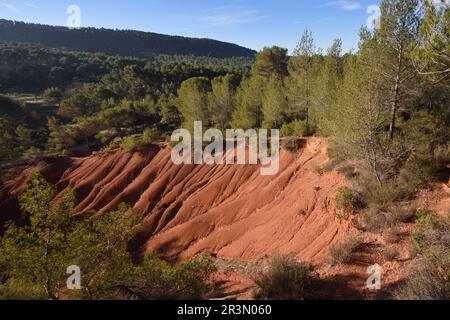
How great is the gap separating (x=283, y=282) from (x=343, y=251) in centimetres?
304

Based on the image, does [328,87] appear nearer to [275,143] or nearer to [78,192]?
[275,143]

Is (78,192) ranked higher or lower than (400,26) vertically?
lower

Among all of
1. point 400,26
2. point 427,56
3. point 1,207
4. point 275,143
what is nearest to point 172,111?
point 1,207

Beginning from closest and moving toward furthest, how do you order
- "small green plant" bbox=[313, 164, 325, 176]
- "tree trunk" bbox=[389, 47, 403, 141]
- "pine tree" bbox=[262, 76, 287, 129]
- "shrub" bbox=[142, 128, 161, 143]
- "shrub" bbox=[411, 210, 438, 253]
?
"shrub" bbox=[411, 210, 438, 253] < "tree trunk" bbox=[389, 47, 403, 141] < "small green plant" bbox=[313, 164, 325, 176] < "pine tree" bbox=[262, 76, 287, 129] < "shrub" bbox=[142, 128, 161, 143]

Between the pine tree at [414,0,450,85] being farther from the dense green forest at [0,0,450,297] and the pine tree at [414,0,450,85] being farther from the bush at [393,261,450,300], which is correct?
the bush at [393,261,450,300]

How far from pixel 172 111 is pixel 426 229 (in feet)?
153

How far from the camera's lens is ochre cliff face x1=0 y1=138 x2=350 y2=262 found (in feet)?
51.7

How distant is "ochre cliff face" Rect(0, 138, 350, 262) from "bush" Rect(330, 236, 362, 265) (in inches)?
37.0

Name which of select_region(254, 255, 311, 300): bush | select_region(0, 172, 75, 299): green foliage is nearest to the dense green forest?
select_region(254, 255, 311, 300): bush

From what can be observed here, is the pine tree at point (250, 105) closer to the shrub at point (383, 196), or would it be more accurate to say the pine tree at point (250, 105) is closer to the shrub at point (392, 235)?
the shrub at point (383, 196)

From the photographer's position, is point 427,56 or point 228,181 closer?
point 427,56

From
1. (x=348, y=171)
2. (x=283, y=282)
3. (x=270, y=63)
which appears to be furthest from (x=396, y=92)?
(x=270, y=63)

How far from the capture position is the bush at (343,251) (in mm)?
11305

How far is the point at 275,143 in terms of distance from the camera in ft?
78.8
